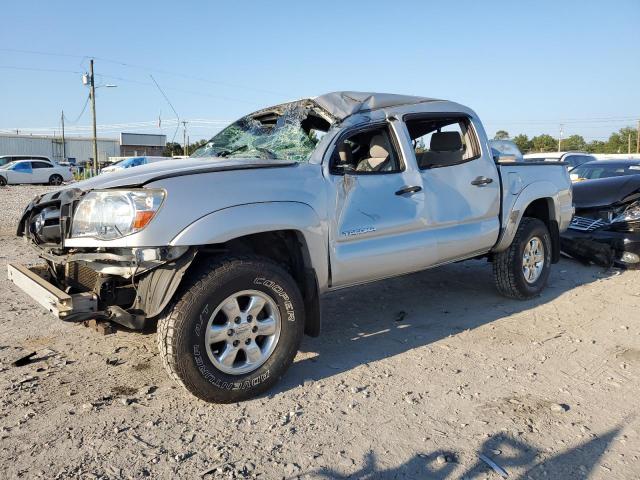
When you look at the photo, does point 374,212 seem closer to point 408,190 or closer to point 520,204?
point 408,190

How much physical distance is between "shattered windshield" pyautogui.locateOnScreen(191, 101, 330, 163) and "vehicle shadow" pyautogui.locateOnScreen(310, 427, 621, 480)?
6.92ft

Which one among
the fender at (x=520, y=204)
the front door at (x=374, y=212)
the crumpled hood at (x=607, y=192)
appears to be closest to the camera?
the front door at (x=374, y=212)

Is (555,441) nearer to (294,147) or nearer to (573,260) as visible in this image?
(294,147)

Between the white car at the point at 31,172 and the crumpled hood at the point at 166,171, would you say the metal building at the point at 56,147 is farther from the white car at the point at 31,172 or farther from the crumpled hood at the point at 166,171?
the crumpled hood at the point at 166,171

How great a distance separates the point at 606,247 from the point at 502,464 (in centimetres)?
551

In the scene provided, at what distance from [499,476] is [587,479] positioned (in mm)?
418

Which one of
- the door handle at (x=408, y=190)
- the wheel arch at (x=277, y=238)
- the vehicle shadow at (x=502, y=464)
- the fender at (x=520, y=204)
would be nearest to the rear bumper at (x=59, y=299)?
the wheel arch at (x=277, y=238)

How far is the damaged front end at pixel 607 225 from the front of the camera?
7215 mm

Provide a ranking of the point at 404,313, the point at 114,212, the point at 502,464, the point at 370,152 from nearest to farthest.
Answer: the point at 502,464 < the point at 114,212 < the point at 370,152 < the point at 404,313

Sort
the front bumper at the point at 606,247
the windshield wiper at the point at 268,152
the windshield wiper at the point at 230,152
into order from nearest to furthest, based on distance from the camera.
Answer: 1. the windshield wiper at the point at 268,152
2. the windshield wiper at the point at 230,152
3. the front bumper at the point at 606,247

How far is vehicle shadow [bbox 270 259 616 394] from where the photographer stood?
13.6 feet

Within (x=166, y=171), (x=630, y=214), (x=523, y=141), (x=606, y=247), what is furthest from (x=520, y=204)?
(x=523, y=141)

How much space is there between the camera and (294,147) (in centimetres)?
414

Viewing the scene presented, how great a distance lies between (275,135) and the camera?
443 cm
